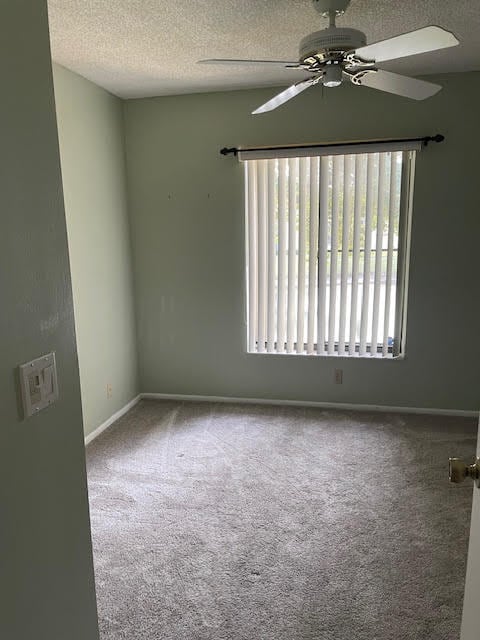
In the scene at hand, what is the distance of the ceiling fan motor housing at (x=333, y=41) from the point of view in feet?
6.04

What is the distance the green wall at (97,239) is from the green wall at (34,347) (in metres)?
2.10

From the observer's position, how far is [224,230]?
3.62m

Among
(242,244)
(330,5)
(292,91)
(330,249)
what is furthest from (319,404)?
(330,5)

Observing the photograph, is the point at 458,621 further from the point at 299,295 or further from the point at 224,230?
the point at 224,230

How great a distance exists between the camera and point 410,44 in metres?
1.75

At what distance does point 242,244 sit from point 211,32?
154 cm

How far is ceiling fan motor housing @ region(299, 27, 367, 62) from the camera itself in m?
1.84

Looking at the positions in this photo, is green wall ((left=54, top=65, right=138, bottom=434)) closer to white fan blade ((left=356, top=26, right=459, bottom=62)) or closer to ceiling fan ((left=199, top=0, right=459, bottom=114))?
ceiling fan ((left=199, top=0, right=459, bottom=114))

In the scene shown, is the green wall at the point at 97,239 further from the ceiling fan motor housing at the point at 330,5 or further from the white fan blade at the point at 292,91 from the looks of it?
the ceiling fan motor housing at the point at 330,5

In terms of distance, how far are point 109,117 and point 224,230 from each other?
1.24 meters

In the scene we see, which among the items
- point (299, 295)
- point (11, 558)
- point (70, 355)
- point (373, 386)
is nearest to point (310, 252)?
point (299, 295)

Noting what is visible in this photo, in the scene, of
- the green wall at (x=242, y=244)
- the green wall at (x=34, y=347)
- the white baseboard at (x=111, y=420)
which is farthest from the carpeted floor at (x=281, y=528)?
the green wall at (x=34, y=347)

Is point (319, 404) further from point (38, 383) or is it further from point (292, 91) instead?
point (38, 383)

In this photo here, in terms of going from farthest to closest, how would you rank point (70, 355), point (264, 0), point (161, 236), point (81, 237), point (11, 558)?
point (161, 236) → point (81, 237) → point (264, 0) → point (70, 355) → point (11, 558)
